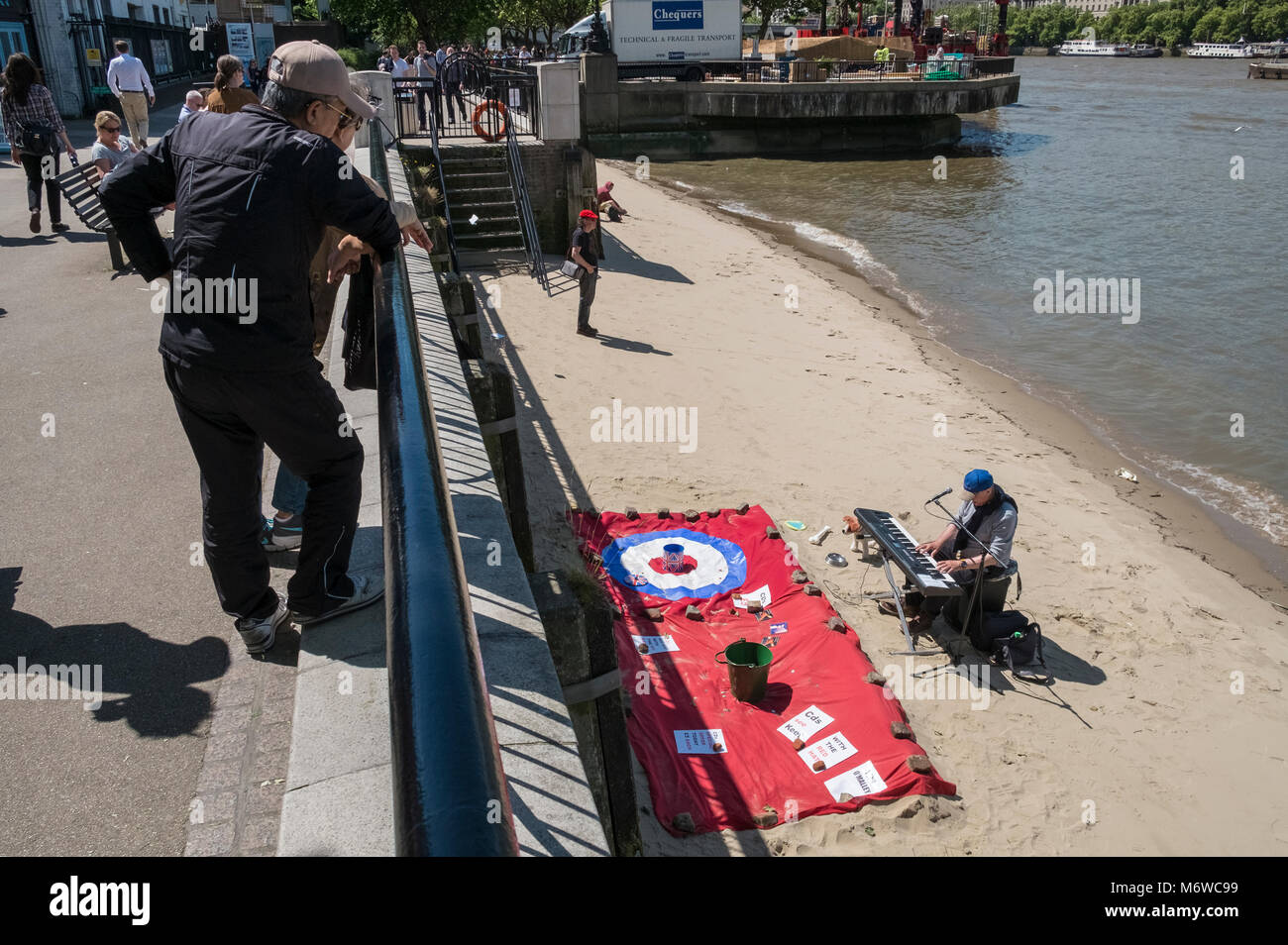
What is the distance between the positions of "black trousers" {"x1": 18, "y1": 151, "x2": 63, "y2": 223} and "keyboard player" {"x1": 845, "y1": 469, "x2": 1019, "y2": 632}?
11.4 metres

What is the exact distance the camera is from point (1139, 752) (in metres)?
6.82

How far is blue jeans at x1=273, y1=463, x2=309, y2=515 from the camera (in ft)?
14.5

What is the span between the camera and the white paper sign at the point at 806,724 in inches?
257

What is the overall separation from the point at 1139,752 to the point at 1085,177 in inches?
1295

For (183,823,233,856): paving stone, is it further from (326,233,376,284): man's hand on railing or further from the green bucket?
the green bucket

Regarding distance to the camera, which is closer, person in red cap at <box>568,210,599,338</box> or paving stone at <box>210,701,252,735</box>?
paving stone at <box>210,701,252,735</box>

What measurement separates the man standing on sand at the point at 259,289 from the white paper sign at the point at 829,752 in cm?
388

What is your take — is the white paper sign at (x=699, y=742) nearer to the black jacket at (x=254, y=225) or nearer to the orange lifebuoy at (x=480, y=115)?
the black jacket at (x=254, y=225)

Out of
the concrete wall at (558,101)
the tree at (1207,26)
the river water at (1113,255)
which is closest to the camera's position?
the river water at (1113,255)

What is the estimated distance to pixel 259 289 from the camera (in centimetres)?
273

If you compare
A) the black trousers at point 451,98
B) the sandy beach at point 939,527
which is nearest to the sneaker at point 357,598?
the sandy beach at point 939,527

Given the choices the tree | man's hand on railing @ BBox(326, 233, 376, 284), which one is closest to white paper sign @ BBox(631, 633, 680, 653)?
man's hand on railing @ BBox(326, 233, 376, 284)
